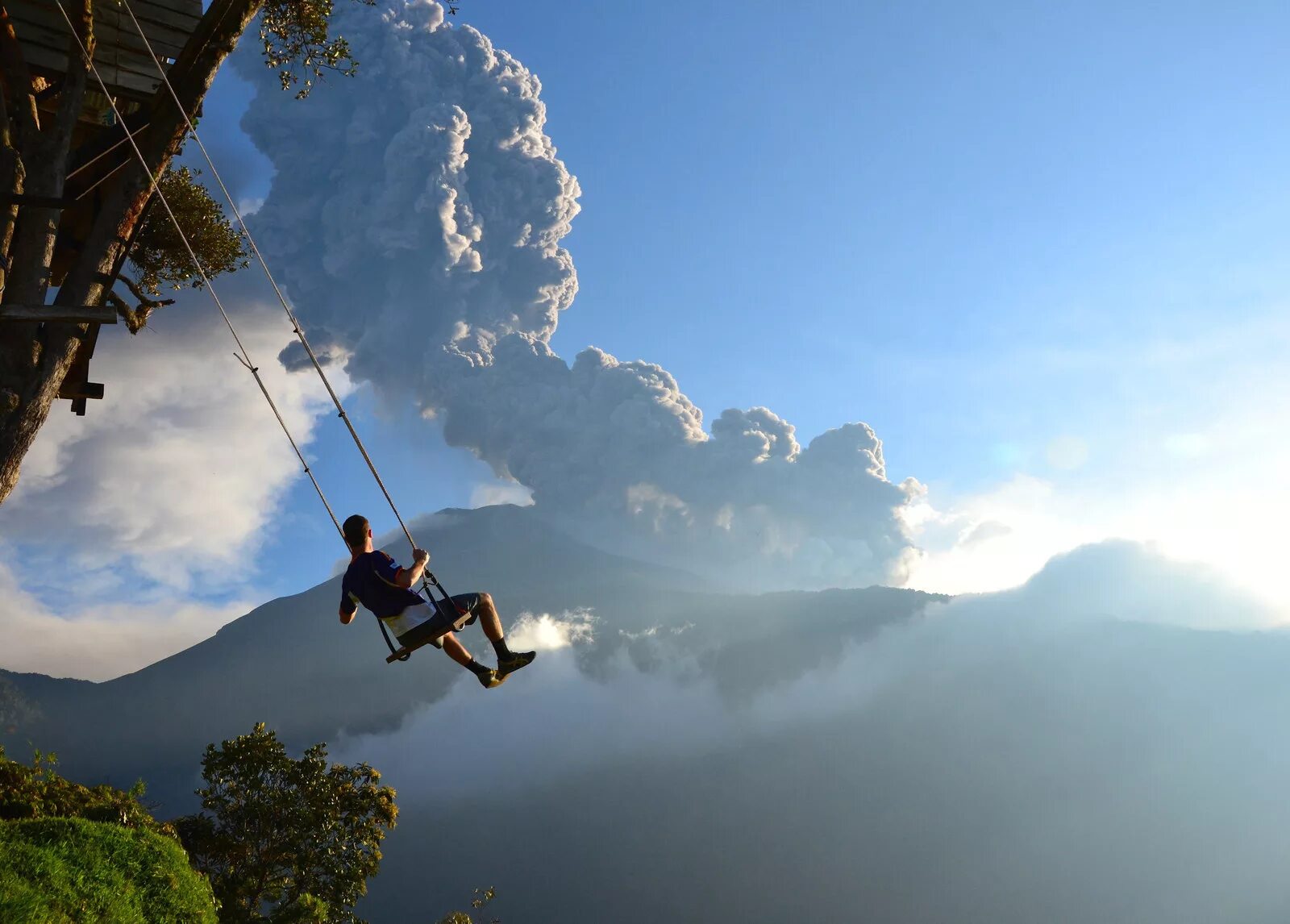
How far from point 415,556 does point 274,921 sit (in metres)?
10.5

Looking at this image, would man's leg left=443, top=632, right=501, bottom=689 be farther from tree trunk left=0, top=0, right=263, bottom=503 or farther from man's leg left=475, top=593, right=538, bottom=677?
tree trunk left=0, top=0, right=263, bottom=503

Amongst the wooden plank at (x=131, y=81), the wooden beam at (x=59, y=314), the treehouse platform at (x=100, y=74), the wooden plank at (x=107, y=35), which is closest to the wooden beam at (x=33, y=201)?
the wooden beam at (x=59, y=314)

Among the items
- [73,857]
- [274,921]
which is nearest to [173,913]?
[73,857]

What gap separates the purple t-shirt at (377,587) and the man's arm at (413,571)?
134mm

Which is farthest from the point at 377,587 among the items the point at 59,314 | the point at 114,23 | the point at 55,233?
the point at 114,23

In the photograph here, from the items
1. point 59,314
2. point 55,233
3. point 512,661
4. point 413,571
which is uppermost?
point 55,233

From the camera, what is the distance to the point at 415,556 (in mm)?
8531

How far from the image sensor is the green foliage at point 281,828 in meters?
19.1

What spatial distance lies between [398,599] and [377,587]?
256 mm

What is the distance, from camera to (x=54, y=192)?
26.4 feet

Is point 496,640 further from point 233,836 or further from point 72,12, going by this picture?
point 233,836

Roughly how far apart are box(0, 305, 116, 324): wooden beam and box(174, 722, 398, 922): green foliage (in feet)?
44.8

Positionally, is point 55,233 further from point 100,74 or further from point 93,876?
point 93,876

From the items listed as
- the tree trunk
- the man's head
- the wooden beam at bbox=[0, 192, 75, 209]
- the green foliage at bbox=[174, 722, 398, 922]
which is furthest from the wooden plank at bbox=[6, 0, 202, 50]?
the green foliage at bbox=[174, 722, 398, 922]
